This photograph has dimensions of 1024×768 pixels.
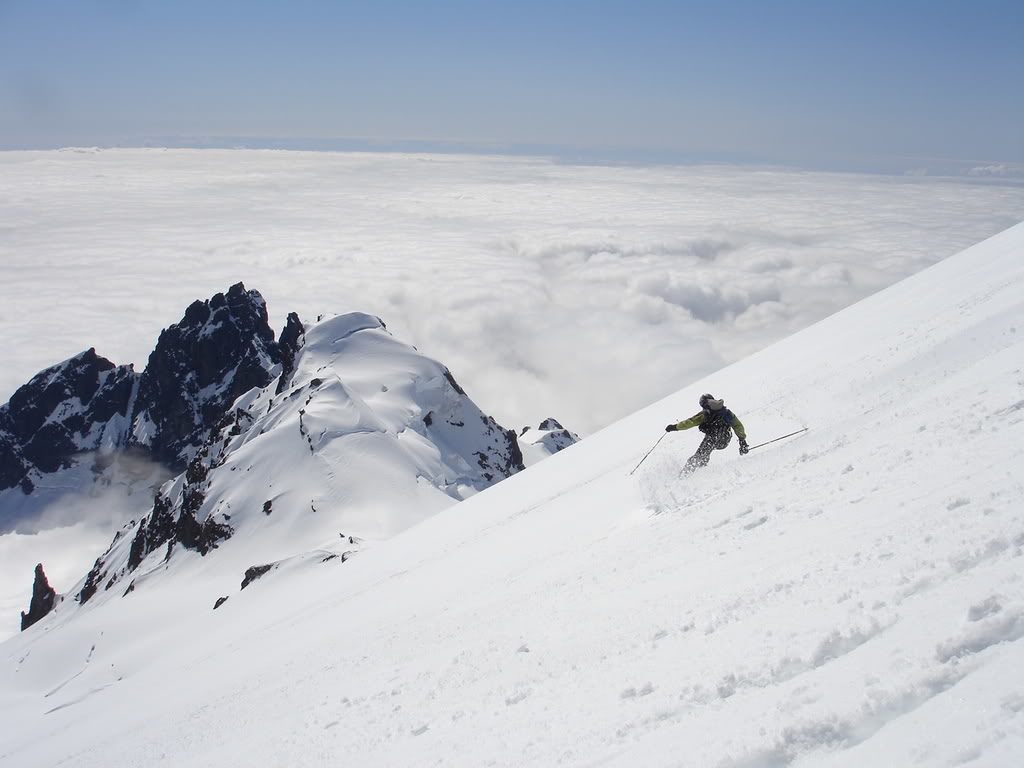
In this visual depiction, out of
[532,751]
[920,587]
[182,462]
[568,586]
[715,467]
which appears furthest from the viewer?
[182,462]

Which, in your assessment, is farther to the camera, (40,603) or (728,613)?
(40,603)

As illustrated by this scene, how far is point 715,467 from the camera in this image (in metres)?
11.5

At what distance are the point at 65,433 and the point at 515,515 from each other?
561ft

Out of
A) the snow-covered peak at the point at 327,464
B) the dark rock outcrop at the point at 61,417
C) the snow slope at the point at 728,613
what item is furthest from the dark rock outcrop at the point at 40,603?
the snow slope at the point at 728,613

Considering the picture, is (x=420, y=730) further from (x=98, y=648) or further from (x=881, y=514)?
(x=98, y=648)

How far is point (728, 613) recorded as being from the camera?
6051 millimetres

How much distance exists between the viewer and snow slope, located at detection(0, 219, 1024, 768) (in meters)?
4.35

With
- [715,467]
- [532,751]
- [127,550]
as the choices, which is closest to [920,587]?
[532,751]

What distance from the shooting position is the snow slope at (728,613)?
4.35 metres

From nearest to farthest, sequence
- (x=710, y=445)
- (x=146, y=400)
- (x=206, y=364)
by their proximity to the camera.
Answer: (x=710, y=445), (x=206, y=364), (x=146, y=400)

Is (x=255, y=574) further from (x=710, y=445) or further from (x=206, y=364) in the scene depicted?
(x=206, y=364)

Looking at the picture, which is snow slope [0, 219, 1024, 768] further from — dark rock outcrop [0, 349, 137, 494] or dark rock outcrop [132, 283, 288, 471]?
dark rock outcrop [0, 349, 137, 494]

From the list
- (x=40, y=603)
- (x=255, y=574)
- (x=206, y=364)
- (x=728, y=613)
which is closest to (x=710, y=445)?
(x=728, y=613)

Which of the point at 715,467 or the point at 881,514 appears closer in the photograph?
the point at 881,514
